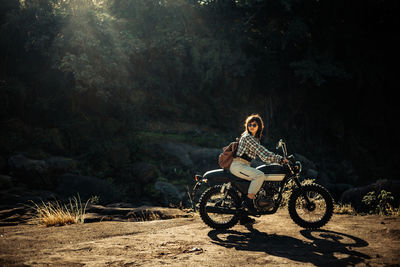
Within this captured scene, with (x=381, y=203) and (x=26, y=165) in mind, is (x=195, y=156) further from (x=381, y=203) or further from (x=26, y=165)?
(x=381, y=203)

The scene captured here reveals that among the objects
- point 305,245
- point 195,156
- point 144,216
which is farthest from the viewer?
point 195,156

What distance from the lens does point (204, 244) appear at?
5.00 meters

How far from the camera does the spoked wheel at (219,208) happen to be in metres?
5.91

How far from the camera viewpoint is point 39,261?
4199mm

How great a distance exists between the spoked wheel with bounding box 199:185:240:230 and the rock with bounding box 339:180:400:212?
411cm

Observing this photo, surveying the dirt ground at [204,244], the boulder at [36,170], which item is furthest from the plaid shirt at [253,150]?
the boulder at [36,170]

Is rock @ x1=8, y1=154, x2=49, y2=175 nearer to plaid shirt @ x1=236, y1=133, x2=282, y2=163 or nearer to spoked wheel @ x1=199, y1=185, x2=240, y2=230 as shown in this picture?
spoked wheel @ x1=199, y1=185, x2=240, y2=230

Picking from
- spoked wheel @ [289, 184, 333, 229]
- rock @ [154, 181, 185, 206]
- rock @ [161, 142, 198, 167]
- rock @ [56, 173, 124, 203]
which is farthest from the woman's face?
rock @ [161, 142, 198, 167]

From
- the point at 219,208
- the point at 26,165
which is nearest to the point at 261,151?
the point at 219,208

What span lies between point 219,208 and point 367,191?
16.5 feet

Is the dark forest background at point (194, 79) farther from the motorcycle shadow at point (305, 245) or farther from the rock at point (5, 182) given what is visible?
the motorcycle shadow at point (305, 245)

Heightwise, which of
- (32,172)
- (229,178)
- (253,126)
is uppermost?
(253,126)

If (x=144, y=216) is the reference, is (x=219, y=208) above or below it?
above

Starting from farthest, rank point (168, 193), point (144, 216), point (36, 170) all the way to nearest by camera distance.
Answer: point (168, 193) → point (36, 170) → point (144, 216)
